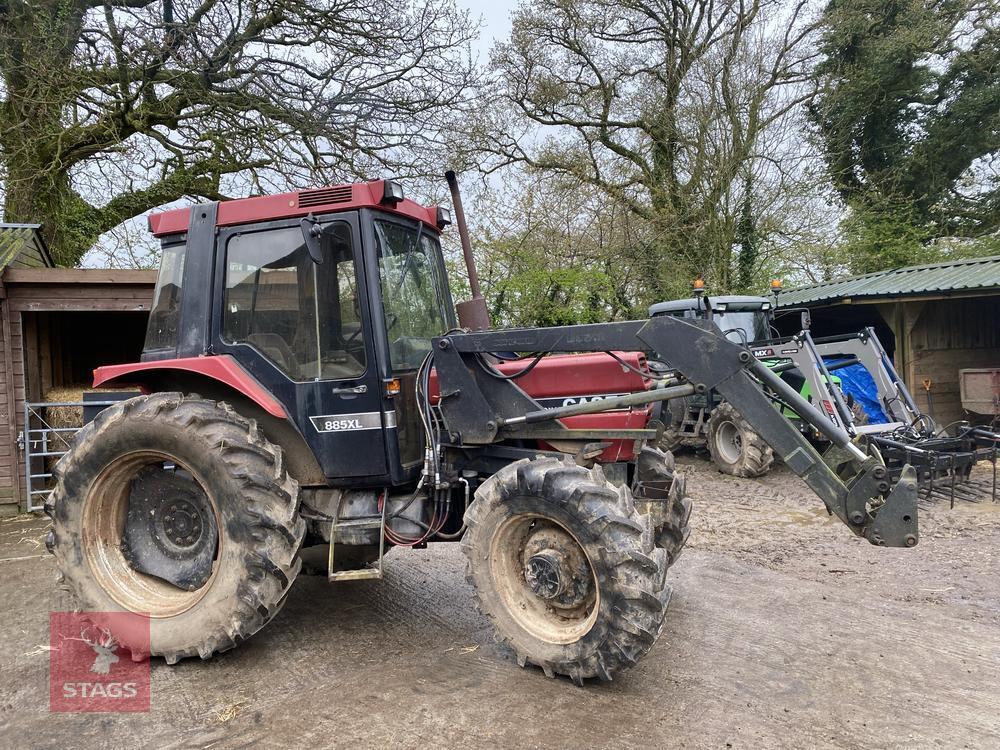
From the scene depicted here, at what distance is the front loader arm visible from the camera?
10.5ft

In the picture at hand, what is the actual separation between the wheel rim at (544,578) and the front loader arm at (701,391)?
547 millimetres

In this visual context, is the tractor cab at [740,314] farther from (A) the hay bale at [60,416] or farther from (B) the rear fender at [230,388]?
(A) the hay bale at [60,416]

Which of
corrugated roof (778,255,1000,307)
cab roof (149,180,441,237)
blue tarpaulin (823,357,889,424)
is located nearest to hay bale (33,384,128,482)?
cab roof (149,180,441,237)

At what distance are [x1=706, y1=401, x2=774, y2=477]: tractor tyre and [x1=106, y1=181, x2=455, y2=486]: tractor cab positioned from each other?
19.2 feet

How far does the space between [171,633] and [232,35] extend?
9.79 metres

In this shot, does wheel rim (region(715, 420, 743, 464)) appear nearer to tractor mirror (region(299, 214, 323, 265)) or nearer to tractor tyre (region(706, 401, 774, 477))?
tractor tyre (region(706, 401, 774, 477))

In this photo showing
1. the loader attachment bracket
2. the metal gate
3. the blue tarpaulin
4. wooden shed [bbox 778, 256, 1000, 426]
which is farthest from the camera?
wooden shed [bbox 778, 256, 1000, 426]

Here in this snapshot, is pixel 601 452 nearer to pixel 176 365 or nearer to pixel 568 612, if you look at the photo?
pixel 568 612

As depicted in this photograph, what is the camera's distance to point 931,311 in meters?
11.2

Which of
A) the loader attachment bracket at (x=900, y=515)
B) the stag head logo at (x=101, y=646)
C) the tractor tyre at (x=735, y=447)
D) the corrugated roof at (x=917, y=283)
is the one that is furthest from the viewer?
the corrugated roof at (x=917, y=283)

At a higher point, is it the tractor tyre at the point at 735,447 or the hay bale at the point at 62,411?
the hay bale at the point at 62,411

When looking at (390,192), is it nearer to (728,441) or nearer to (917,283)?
(728,441)

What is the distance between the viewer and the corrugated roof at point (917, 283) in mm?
9672

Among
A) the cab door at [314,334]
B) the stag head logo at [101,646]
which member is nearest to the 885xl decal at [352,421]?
the cab door at [314,334]
